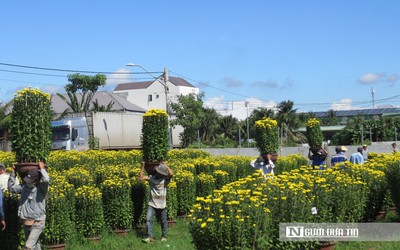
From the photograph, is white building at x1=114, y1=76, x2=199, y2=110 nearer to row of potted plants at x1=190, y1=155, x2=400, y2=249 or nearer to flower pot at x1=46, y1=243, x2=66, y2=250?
flower pot at x1=46, y1=243, x2=66, y2=250

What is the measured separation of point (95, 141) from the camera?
3119 cm

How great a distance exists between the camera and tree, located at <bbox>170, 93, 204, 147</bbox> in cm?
4581

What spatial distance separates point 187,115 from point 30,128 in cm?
3859

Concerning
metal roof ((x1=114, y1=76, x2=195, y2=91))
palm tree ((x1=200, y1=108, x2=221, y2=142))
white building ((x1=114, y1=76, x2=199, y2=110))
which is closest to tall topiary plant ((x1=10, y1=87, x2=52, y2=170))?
palm tree ((x1=200, y1=108, x2=221, y2=142))

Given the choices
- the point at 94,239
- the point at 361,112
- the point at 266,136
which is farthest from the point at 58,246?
the point at 361,112

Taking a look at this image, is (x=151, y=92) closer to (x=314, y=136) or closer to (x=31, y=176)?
(x=314, y=136)

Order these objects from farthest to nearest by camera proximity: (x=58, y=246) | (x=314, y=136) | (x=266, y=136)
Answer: (x=314, y=136) < (x=266, y=136) < (x=58, y=246)

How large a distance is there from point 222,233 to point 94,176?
566 cm

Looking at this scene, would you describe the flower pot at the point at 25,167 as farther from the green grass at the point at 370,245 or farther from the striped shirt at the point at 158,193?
the green grass at the point at 370,245

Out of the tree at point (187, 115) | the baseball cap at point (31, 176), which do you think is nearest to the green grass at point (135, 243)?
the baseball cap at point (31, 176)

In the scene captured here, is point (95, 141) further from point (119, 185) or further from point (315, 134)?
point (119, 185)

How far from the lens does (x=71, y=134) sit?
101ft

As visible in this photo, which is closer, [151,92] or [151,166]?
[151,166]

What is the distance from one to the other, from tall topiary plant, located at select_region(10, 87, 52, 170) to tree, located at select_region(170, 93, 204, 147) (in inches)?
1467
